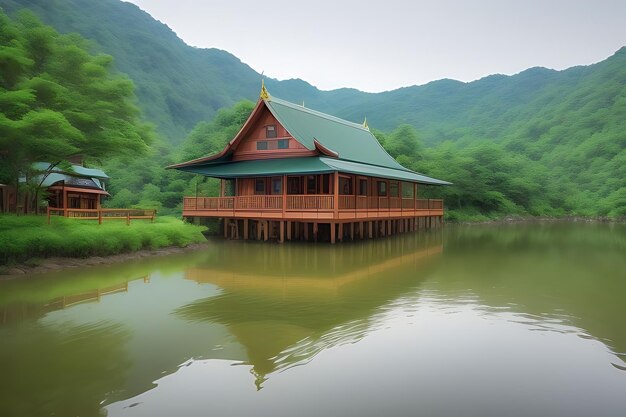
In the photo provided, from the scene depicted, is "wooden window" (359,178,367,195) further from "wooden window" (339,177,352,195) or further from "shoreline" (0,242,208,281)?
"shoreline" (0,242,208,281)

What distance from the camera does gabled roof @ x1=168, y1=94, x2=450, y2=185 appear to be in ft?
78.7

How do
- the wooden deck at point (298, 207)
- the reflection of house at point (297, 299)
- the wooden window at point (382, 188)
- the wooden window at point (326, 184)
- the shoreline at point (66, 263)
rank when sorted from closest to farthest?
1. the reflection of house at point (297, 299)
2. the shoreline at point (66, 263)
3. the wooden deck at point (298, 207)
4. the wooden window at point (326, 184)
5. the wooden window at point (382, 188)

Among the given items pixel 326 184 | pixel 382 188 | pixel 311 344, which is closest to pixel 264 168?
pixel 326 184

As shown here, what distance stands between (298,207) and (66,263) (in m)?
11.0

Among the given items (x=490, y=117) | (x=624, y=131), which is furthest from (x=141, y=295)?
(x=490, y=117)

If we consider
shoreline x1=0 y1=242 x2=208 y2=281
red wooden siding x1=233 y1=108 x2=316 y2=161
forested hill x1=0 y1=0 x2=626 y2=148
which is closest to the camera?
shoreline x1=0 y1=242 x2=208 y2=281

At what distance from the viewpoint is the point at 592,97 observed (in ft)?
331

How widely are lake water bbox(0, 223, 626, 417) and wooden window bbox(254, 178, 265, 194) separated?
42.4 ft

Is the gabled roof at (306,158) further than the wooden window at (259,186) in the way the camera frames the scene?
No

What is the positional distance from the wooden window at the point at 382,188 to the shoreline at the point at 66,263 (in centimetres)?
1655

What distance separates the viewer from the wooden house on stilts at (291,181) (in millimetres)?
22531

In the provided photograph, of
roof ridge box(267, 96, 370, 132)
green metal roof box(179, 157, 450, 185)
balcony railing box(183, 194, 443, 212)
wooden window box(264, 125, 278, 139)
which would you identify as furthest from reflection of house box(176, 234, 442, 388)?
roof ridge box(267, 96, 370, 132)

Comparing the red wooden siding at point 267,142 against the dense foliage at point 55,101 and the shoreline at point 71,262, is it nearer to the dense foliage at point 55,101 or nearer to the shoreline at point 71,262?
the dense foliage at point 55,101

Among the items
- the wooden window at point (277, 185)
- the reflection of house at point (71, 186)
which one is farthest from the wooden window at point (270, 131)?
the reflection of house at point (71, 186)
